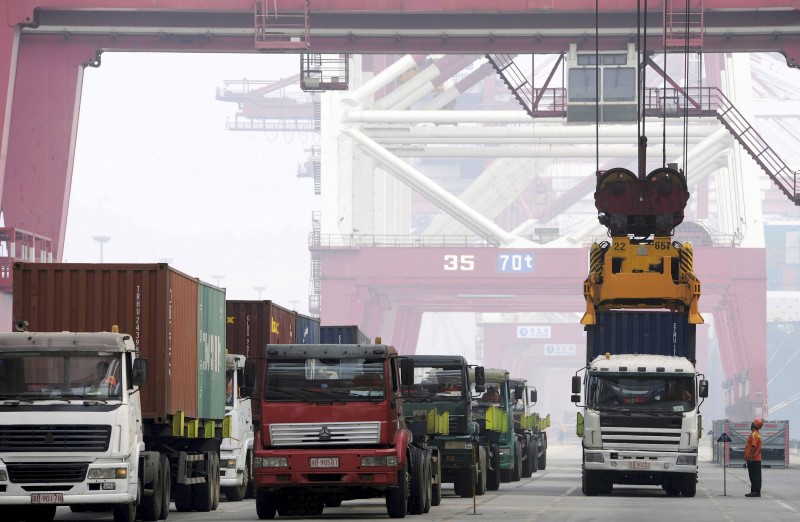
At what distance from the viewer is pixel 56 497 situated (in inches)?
743

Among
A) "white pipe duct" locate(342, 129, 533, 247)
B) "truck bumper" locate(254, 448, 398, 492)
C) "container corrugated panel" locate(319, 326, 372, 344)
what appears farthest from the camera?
"white pipe duct" locate(342, 129, 533, 247)

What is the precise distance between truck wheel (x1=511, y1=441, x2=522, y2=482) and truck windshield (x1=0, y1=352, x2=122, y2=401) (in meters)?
20.7

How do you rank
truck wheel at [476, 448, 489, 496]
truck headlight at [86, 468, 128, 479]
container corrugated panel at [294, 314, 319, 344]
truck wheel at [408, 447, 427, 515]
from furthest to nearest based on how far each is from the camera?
container corrugated panel at [294, 314, 319, 344], truck wheel at [476, 448, 489, 496], truck wheel at [408, 447, 427, 515], truck headlight at [86, 468, 128, 479]

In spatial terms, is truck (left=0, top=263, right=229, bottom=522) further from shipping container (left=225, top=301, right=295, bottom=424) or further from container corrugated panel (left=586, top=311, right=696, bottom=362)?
container corrugated panel (left=586, top=311, right=696, bottom=362)

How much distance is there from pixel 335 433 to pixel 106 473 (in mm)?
3170

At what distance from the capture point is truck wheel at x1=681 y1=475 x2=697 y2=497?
2964 centimetres

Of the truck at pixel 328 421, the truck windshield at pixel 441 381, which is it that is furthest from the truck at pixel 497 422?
the truck at pixel 328 421

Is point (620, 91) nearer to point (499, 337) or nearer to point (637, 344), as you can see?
point (637, 344)

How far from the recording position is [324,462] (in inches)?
816

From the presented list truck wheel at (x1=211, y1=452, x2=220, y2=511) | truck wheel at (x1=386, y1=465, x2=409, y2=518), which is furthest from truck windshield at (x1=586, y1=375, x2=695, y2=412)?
truck wheel at (x1=386, y1=465, x2=409, y2=518)

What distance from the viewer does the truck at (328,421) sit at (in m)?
20.8

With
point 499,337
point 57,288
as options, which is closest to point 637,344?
point 57,288

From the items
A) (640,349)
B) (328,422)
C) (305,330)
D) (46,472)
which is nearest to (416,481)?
(328,422)

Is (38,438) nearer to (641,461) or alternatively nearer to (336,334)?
(641,461)
